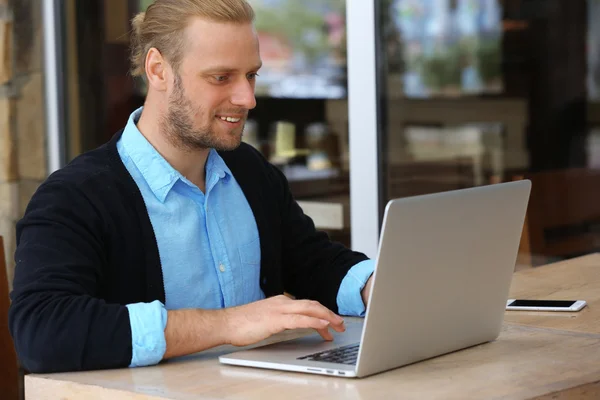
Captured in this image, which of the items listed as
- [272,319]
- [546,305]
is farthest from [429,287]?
[546,305]

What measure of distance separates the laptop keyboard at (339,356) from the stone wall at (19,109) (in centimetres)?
284

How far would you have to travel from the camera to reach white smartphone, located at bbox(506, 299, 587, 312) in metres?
1.87

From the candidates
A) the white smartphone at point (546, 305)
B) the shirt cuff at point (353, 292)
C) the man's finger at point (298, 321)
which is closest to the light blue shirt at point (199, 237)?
the shirt cuff at point (353, 292)

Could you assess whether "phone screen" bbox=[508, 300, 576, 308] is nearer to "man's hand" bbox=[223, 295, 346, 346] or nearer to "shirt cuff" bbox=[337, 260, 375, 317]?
"shirt cuff" bbox=[337, 260, 375, 317]

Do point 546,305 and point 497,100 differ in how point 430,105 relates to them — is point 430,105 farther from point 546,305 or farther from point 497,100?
point 546,305

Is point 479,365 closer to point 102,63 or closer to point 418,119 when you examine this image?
point 418,119

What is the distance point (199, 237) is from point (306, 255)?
31 cm

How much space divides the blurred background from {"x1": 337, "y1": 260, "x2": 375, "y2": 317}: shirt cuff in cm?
133

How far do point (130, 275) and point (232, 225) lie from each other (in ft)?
0.88

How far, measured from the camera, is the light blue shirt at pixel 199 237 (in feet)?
6.07

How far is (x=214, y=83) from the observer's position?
1.84m

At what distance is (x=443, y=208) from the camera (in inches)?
55.2

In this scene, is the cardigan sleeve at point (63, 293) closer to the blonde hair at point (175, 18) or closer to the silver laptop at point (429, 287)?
the silver laptop at point (429, 287)

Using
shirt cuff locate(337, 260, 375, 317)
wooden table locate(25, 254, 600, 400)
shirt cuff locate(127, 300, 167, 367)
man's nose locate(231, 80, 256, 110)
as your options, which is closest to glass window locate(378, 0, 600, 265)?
shirt cuff locate(337, 260, 375, 317)
